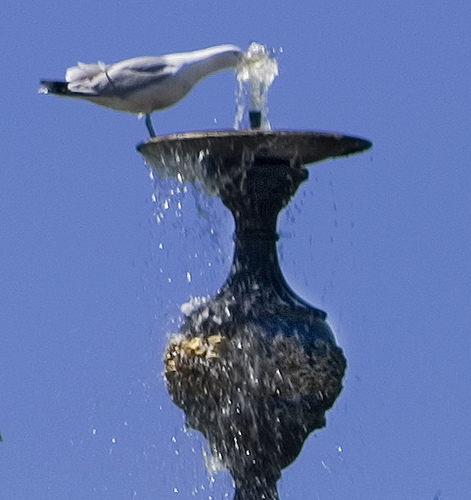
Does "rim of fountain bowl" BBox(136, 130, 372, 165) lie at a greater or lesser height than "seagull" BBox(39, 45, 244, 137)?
lesser

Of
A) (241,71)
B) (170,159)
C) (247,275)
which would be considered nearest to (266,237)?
(247,275)

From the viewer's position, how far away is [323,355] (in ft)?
19.0

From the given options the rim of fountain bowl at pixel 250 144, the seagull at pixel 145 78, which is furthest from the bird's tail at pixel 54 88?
the rim of fountain bowl at pixel 250 144

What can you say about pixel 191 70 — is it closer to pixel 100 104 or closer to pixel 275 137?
pixel 100 104

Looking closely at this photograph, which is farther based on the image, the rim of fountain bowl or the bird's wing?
the bird's wing

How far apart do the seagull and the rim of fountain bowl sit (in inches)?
31.1

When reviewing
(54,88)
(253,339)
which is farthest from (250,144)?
(54,88)

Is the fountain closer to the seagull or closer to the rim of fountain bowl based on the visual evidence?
the rim of fountain bowl

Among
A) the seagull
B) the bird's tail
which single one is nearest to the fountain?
the seagull

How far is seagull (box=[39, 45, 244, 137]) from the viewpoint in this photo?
21.8 feet

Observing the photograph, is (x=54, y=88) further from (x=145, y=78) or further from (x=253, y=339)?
(x=253, y=339)

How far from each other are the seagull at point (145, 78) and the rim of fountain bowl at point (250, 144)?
0.79 metres

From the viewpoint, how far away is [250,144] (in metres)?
5.69

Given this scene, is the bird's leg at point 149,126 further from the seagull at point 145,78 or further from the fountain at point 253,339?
the fountain at point 253,339
